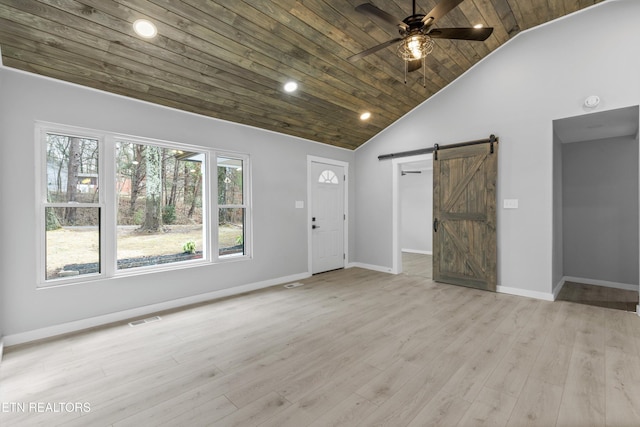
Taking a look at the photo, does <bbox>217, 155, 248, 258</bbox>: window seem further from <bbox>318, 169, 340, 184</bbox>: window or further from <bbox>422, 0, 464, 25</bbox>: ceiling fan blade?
<bbox>422, 0, 464, 25</bbox>: ceiling fan blade

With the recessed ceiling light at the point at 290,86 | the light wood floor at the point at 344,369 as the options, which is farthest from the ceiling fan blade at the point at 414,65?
the light wood floor at the point at 344,369

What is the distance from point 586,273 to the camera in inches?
197

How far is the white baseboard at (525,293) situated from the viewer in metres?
4.02

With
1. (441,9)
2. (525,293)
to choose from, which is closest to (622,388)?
(525,293)

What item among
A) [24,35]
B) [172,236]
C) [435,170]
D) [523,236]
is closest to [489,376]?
[523,236]

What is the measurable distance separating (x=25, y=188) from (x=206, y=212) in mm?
1854

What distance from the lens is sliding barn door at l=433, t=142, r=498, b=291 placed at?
4.45 meters

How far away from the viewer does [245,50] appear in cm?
310

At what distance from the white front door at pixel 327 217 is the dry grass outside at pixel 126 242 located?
165 cm

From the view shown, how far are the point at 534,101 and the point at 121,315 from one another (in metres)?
6.11

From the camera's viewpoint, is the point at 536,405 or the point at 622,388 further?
the point at 622,388

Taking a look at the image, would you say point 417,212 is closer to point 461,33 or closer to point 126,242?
point 461,33

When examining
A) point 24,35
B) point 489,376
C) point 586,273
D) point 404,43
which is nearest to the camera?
point 489,376

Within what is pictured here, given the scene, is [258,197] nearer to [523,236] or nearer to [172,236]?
[172,236]
